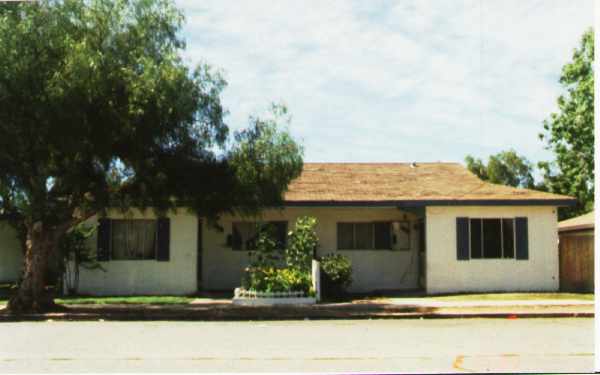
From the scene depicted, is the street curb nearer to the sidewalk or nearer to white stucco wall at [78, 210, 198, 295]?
the sidewalk

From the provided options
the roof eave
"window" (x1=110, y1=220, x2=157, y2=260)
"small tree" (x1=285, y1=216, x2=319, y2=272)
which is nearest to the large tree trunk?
"window" (x1=110, y1=220, x2=157, y2=260)

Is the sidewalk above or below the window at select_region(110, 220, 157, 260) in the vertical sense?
below

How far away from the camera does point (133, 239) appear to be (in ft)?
72.3

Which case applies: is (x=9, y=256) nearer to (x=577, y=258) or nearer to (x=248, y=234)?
(x=248, y=234)

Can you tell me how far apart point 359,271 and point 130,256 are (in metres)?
6.85

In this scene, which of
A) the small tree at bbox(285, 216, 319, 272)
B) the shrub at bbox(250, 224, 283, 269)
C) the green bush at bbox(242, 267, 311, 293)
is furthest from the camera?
the small tree at bbox(285, 216, 319, 272)

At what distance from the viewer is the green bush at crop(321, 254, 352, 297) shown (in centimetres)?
2039

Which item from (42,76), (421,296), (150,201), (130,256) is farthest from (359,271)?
(42,76)

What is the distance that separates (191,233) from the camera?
861 inches

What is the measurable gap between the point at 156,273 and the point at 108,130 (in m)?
6.79

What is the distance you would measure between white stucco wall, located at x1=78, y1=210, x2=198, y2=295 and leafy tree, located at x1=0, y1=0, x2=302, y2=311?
3941 mm

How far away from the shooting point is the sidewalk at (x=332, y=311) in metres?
16.3

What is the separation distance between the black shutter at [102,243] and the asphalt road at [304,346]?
619cm

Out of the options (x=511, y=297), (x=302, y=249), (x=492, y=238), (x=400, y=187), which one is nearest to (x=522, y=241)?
(x=492, y=238)
